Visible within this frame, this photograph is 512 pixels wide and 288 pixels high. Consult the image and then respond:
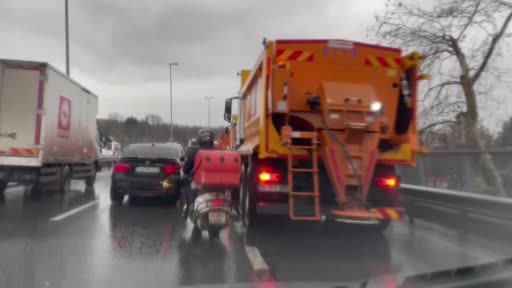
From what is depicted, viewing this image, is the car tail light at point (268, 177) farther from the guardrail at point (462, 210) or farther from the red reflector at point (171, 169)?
the red reflector at point (171, 169)

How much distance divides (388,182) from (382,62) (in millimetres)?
1882

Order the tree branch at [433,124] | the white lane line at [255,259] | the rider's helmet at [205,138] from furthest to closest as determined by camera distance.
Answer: the tree branch at [433,124], the rider's helmet at [205,138], the white lane line at [255,259]

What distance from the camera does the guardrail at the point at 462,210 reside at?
7.92 m

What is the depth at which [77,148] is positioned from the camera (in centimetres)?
1656

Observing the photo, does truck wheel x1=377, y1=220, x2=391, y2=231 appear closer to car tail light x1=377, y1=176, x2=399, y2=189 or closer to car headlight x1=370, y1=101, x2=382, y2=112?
car tail light x1=377, y1=176, x2=399, y2=189

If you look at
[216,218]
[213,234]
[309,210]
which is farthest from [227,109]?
[309,210]

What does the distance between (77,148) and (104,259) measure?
10527 mm

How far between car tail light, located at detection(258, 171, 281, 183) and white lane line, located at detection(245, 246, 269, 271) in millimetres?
1027

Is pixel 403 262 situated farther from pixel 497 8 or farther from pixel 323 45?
pixel 497 8

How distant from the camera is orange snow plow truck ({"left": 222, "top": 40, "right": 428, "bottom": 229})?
769 cm

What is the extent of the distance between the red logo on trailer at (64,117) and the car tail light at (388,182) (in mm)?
9279

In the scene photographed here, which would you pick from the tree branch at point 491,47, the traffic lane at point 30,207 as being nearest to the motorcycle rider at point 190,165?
the traffic lane at point 30,207

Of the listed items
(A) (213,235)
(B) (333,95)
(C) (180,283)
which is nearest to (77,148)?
(A) (213,235)

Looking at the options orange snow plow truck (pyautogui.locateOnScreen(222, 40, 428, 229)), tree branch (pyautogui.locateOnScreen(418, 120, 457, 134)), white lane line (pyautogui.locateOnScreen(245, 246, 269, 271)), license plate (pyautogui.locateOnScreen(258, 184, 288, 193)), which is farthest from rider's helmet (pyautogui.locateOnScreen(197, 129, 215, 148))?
tree branch (pyautogui.locateOnScreen(418, 120, 457, 134))
